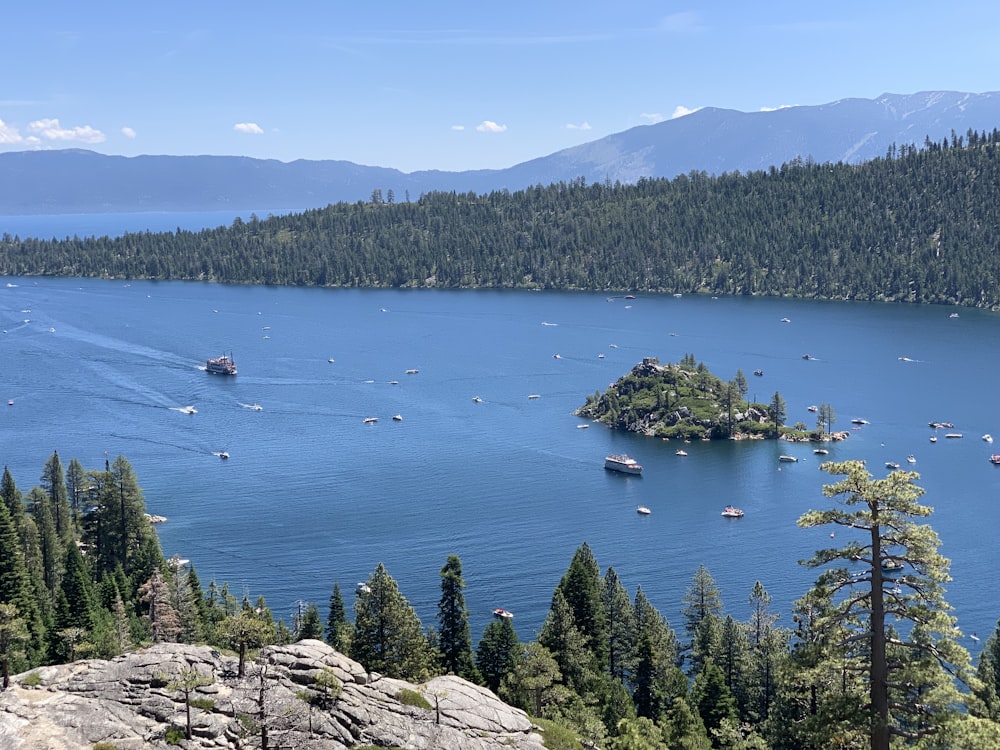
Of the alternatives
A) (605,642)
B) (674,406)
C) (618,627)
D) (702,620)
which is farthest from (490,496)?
(605,642)

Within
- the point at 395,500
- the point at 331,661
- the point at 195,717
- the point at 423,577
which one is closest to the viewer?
the point at 195,717

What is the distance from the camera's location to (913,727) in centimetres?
3456

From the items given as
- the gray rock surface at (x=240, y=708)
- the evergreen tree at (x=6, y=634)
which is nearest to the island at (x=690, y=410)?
the gray rock surface at (x=240, y=708)

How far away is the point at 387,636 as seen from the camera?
7562 cm

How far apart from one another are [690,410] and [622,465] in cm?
3144

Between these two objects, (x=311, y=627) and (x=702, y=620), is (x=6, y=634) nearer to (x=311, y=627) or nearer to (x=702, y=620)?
(x=311, y=627)

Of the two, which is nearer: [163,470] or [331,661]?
[331,661]

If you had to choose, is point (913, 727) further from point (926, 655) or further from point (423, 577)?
point (423, 577)

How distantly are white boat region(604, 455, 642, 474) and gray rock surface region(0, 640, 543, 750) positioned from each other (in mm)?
108847

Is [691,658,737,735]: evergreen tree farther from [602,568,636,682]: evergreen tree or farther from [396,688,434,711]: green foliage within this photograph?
[396,688,434,711]: green foliage

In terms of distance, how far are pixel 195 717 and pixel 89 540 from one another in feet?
257

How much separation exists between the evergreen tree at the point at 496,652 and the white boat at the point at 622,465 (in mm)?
81967

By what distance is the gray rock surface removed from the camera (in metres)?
44.1

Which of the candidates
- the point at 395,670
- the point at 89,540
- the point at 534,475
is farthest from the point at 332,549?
the point at 395,670
